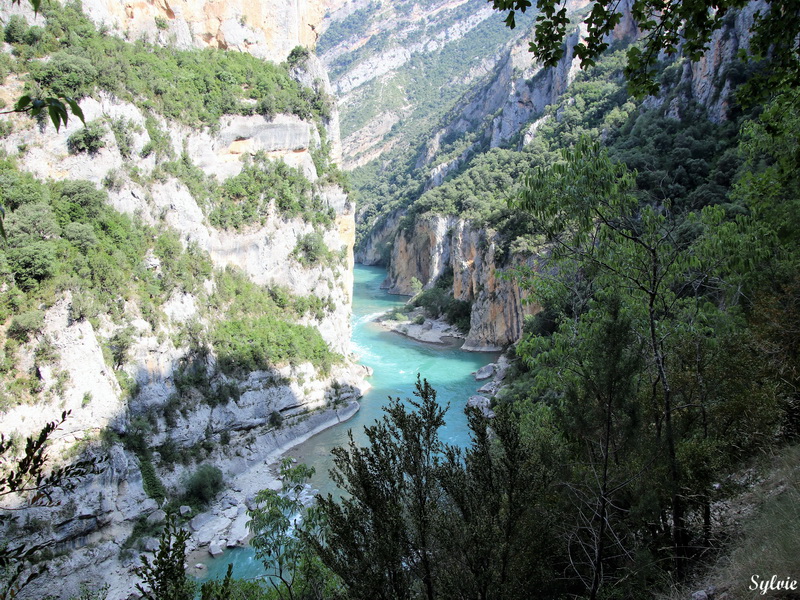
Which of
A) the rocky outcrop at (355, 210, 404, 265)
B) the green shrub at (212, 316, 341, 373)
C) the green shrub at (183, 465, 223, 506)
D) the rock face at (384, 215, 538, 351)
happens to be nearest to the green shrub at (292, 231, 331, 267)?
the green shrub at (212, 316, 341, 373)

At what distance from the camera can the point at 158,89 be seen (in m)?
25.2

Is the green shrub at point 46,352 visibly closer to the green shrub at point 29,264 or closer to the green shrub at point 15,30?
the green shrub at point 29,264

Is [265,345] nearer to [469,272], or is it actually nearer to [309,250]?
[309,250]

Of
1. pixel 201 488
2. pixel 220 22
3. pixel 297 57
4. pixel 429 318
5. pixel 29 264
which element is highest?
pixel 220 22

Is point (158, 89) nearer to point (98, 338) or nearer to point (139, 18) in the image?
point (139, 18)

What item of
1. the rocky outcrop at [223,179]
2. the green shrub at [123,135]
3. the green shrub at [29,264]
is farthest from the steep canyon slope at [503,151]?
the green shrub at [123,135]

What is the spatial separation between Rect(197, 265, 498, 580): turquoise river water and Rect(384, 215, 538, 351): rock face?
7.22ft

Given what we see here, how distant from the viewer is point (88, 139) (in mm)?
19875

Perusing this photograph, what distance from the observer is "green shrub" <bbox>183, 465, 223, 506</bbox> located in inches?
694

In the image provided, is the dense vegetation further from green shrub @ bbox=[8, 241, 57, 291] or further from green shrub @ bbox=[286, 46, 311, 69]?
green shrub @ bbox=[286, 46, 311, 69]

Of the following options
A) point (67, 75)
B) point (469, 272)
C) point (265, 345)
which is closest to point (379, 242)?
point (469, 272)

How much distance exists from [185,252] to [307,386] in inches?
351

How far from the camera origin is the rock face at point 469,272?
35469 millimetres

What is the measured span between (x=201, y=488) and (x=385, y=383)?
13820 millimetres
